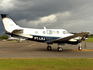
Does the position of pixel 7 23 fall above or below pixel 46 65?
above

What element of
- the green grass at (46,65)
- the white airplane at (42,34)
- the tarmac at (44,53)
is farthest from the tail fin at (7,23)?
the green grass at (46,65)

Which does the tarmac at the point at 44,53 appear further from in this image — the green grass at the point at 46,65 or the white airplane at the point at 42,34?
the green grass at the point at 46,65

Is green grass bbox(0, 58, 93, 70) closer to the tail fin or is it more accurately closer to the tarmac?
the tarmac

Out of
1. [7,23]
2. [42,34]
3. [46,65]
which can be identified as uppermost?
[7,23]

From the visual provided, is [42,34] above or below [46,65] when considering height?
above

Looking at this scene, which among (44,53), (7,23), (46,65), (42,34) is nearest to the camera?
(46,65)

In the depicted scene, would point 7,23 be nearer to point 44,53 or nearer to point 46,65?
point 44,53

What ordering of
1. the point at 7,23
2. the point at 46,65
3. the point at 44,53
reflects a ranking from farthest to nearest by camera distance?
1. the point at 7,23
2. the point at 44,53
3. the point at 46,65

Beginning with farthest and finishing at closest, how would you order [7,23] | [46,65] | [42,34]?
[7,23]
[42,34]
[46,65]

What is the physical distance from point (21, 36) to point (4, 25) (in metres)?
3.60

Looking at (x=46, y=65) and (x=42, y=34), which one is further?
(x=42, y=34)

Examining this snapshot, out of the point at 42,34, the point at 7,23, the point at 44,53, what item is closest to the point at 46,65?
the point at 44,53

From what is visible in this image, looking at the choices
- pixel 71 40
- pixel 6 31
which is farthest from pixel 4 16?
pixel 71 40

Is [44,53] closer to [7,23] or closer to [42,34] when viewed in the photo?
[42,34]
